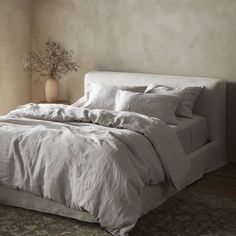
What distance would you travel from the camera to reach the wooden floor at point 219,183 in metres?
4.60

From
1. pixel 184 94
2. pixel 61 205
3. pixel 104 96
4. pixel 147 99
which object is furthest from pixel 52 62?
pixel 61 205

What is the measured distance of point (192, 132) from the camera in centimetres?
495

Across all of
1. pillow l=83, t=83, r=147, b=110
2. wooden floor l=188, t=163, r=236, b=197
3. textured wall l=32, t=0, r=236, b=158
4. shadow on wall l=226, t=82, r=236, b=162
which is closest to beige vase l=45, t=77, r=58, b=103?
textured wall l=32, t=0, r=236, b=158

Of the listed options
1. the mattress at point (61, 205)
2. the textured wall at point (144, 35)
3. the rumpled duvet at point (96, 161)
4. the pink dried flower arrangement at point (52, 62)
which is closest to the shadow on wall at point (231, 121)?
the textured wall at point (144, 35)

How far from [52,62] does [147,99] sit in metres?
1.62

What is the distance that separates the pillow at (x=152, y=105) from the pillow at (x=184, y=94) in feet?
0.36

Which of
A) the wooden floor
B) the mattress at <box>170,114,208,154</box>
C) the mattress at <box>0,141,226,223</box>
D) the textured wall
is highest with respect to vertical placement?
the textured wall

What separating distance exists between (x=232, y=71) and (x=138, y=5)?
1284mm

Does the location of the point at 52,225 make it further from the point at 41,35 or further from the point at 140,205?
the point at 41,35

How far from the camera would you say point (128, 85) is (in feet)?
18.8

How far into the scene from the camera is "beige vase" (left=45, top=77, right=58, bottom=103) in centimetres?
617

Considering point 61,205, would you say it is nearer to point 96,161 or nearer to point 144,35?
point 96,161

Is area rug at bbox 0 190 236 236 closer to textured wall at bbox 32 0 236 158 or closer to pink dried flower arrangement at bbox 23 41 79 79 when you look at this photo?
textured wall at bbox 32 0 236 158

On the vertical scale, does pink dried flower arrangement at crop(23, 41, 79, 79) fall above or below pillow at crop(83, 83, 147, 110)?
above
